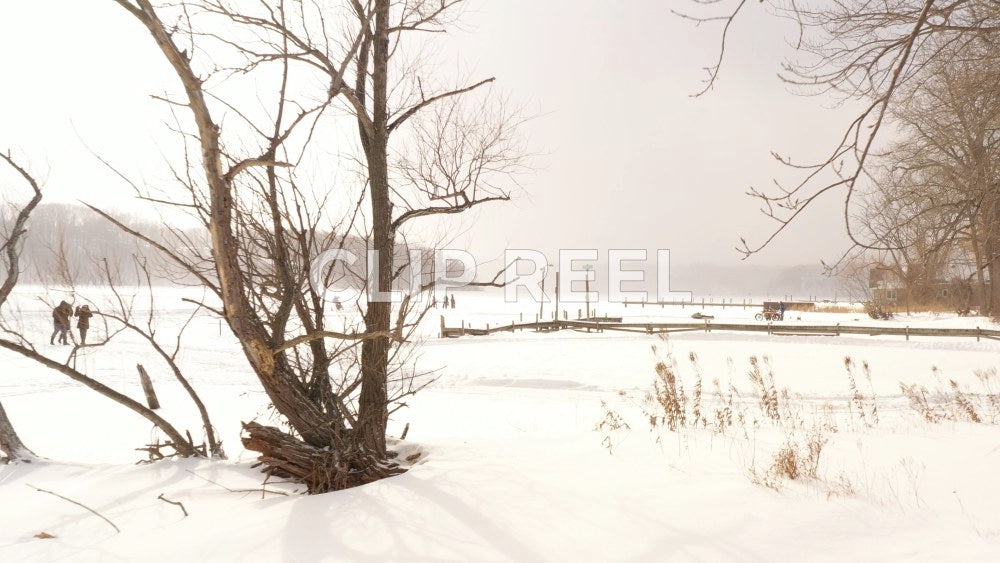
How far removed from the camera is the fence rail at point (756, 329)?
61.3 feet

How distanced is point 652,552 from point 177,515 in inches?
124

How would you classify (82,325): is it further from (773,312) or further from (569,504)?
(773,312)

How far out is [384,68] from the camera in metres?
5.62

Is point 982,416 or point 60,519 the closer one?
point 60,519

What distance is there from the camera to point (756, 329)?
22312mm

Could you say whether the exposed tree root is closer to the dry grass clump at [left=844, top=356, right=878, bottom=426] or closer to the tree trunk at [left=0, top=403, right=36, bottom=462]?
the tree trunk at [left=0, top=403, right=36, bottom=462]

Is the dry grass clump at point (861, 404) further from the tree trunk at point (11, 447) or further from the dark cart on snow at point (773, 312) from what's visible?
the dark cart on snow at point (773, 312)

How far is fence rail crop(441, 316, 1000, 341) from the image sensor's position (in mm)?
18688

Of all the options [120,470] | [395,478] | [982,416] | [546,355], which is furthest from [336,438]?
[546,355]

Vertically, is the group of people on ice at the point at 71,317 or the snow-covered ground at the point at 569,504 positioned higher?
the group of people on ice at the point at 71,317

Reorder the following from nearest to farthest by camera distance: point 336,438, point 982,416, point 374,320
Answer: point 336,438, point 374,320, point 982,416

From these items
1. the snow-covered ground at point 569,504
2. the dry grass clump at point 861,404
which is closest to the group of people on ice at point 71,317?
the snow-covered ground at point 569,504

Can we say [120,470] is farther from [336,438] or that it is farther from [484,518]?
[484,518]

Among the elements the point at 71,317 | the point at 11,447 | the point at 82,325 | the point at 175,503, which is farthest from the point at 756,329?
the point at 71,317
